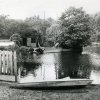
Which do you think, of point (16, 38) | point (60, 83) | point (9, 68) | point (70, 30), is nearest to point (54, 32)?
point (70, 30)

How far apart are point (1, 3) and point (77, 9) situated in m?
23.0

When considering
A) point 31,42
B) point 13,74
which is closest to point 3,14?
point 31,42

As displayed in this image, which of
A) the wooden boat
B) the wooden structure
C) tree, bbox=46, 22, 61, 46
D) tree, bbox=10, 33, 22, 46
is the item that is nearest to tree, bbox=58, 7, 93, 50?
tree, bbox=46, 22, 61, 46

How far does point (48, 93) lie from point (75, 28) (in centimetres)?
3002

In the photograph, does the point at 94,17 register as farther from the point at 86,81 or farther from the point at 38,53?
the point at 86,81

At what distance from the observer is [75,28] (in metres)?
41.4

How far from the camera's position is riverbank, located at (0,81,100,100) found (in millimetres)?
11222

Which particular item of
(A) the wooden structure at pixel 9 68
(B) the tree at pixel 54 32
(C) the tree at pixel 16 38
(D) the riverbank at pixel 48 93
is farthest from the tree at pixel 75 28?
(D) the riverbank at pixel 48 93

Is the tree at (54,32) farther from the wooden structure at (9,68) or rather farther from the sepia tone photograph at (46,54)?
the wooden structure at (9,68)

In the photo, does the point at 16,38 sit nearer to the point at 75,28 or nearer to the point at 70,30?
the point at 75,28

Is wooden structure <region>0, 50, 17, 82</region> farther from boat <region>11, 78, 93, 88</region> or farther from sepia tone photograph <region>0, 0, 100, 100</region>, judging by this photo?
boat <region>11, 78, 93, 88</region>

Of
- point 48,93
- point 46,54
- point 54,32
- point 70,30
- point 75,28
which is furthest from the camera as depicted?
point 54,32

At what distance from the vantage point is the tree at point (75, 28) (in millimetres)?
41750

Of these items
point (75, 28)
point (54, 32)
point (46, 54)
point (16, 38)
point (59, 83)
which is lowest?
point (59, 83)
